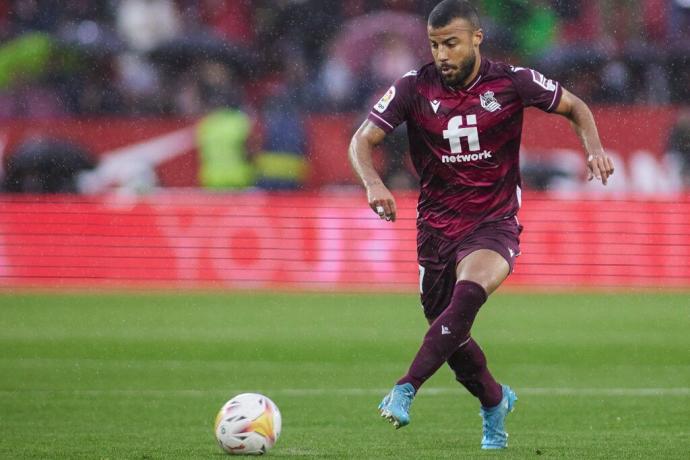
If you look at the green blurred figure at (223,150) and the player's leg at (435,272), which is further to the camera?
the green blurred figure at (223,150)

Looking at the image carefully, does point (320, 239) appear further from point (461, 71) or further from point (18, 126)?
point (461, 71)

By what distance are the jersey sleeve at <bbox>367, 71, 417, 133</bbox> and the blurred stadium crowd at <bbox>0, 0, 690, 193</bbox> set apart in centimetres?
1315

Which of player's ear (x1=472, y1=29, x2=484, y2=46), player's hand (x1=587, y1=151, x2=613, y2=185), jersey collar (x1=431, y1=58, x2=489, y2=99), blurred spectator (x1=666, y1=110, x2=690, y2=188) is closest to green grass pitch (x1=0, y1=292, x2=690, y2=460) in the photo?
player's hand (x1=587, y1=151, x2=613, y2=185)

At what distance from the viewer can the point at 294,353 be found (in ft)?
41.1

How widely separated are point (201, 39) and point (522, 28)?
492 centimetres

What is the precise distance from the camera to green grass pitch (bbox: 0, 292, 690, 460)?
7.44m

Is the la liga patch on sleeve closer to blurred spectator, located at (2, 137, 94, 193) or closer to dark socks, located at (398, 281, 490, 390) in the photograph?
dark socks, located at (398, 281, 490, 390)

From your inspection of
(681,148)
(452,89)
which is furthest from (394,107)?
(681,148)

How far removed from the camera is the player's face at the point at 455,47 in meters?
6.87

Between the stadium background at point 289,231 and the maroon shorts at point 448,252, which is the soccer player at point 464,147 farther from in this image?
the stadium background at point 289,231

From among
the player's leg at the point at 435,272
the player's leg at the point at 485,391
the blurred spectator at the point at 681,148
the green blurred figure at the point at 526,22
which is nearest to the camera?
the player's leg at the point at 435,272

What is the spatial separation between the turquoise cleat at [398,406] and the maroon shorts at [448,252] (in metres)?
0.93

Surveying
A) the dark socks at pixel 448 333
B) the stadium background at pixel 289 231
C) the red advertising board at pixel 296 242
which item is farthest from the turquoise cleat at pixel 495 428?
the red advertising board at pixel 296 242

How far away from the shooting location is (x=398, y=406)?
612 centimetres
